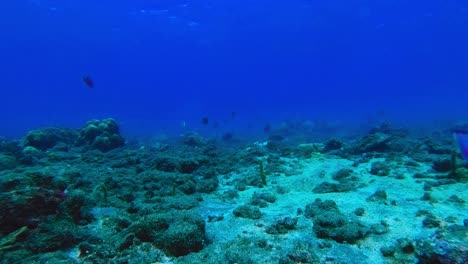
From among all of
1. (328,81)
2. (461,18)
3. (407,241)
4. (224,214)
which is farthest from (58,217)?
(328,81)

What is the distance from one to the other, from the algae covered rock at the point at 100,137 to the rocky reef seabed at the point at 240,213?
4.27 meters

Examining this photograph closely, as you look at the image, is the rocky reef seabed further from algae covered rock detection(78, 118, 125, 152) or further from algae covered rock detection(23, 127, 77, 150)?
algae covered rock detection(23, 127, 77, 150)

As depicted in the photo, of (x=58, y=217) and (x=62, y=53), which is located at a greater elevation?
(x=62, y=53)

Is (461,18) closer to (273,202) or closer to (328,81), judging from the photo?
(273,202)

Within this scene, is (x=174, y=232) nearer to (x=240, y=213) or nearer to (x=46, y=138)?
(x=240, y=213)

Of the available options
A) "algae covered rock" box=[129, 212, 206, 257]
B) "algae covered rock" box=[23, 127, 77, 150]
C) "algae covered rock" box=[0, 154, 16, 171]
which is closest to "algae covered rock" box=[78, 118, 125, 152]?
"algae covered rock" box=[23, 127, 77, 150]

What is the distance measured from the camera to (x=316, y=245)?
525 centimetres

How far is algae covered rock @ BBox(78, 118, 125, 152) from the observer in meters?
16.0

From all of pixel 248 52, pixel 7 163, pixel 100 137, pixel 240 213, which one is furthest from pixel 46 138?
pixel 248 52

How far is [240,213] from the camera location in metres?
6.59

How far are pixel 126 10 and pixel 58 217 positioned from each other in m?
61.8

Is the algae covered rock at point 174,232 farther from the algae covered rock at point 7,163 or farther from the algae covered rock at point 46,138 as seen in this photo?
the algae covered rock at point 46,138

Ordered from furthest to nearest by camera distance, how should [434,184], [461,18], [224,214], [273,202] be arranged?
[461,18] < [434,184] < [273,202] < [224,214]

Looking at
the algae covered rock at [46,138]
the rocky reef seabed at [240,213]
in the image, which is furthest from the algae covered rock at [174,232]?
the algae covered rock at [46,138]
